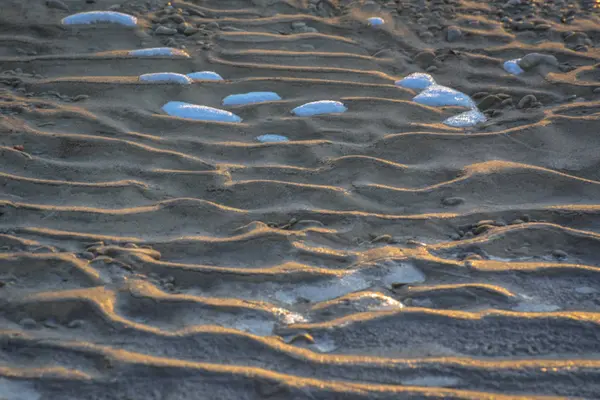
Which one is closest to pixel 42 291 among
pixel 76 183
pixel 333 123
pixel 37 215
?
pixel 37 215

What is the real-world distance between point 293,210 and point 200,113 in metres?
0.95

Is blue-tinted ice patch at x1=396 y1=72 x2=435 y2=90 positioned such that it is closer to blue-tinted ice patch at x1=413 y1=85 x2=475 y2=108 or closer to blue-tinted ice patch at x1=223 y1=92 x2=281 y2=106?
blue-tinted ice patch at x1=413 y1=85 x2=475 y2=108

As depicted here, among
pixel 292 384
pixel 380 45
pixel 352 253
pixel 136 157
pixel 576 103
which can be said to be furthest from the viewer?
pixel 380 45

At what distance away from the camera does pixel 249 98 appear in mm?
3516

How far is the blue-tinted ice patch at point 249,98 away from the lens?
3.49 m

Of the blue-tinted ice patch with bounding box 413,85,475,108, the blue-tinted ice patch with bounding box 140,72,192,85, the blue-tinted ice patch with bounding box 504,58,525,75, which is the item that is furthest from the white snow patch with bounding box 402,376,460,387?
the blue-tinted ice patch with bounding box 504,58,525,75

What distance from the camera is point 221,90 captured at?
11.8ft

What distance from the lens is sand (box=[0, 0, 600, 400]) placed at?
1865 mm

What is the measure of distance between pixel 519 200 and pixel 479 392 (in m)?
1.23

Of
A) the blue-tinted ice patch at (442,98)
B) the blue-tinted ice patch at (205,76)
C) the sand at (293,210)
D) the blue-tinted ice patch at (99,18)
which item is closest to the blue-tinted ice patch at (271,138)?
the sand at (293,210)

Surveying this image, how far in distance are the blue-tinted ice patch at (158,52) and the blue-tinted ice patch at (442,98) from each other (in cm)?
139

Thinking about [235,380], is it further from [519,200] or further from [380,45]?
[380,45]

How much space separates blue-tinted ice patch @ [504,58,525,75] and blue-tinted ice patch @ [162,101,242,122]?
1.72 m

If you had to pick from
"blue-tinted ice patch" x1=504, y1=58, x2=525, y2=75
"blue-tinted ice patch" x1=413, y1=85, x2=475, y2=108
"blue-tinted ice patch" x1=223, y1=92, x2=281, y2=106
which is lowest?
"blue-tinted ice patch" x1=223, y1=92, x2=281, y2=106
